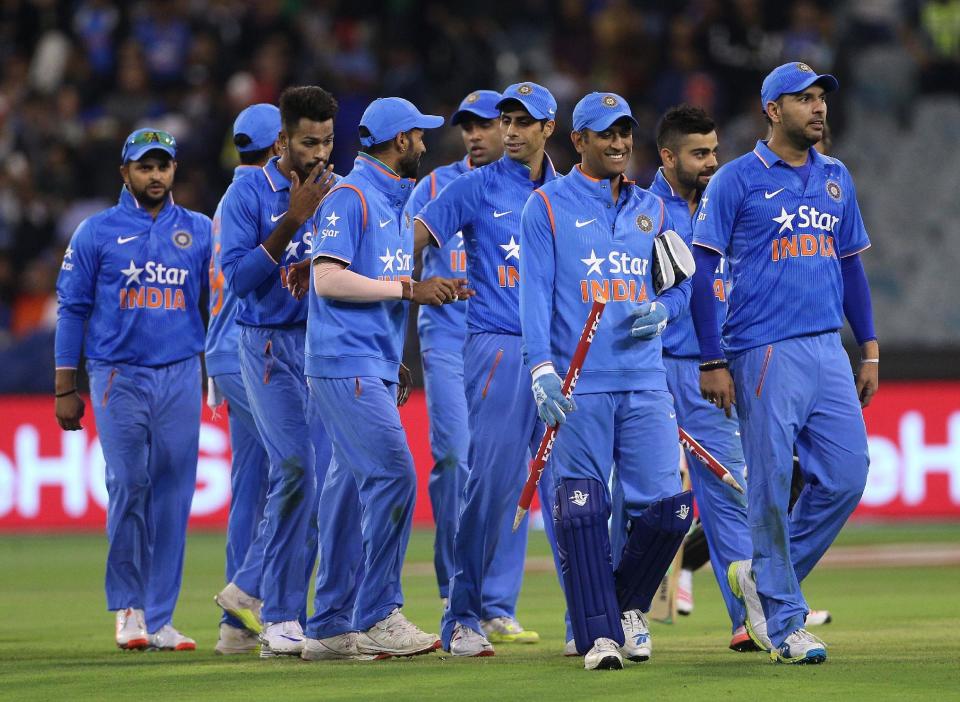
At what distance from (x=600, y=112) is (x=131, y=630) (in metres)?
3.84

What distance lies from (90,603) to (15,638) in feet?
7.11

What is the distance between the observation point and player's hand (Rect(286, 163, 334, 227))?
28.4 ft

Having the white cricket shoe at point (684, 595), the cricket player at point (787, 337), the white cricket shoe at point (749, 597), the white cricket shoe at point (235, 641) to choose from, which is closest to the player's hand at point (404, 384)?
the white cricket shoe at point (235, 641)

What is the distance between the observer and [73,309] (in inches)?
387

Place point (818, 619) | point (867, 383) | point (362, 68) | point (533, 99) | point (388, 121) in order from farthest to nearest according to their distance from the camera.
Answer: point (362, 68) → point (818, 619) → point (533, 99) → point (388, 121) → point (867, 383)

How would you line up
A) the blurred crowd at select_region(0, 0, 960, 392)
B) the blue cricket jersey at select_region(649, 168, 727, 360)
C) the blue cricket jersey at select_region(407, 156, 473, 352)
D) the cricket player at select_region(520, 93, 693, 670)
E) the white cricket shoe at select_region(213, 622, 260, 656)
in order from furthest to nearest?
the blurred crowd at select_region(0, 0, 960, 392), the blue cricket jersey at select_region(407, 156, 473, 352), the blue cricket jersey at select_region(649, 168, 727, 360), the white cricket shoe at select_region(213, 622, 260, 656), the cricket player at select_region(520, 93, 693, 670)

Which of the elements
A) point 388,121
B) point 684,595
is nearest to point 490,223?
point 388,121

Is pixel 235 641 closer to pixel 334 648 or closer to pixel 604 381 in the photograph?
pixel 334 648

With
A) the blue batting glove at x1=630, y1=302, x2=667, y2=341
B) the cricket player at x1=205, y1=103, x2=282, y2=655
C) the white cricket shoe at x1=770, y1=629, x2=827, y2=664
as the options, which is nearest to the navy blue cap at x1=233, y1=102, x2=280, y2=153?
the cricket player at x1=205, y1=103, x2=282, y2=655

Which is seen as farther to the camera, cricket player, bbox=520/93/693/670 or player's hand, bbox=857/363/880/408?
player's hand, bbox=857/363/880/408

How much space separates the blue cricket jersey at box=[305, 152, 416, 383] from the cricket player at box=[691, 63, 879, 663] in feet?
4.85

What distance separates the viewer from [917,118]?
65.4 feet

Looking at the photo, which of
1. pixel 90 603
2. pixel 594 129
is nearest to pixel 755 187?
pixel 594 129

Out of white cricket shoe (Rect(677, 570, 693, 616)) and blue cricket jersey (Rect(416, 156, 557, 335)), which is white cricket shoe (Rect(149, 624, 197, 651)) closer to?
blue cricket jersey (Rect(416, 156, 557, 335))
